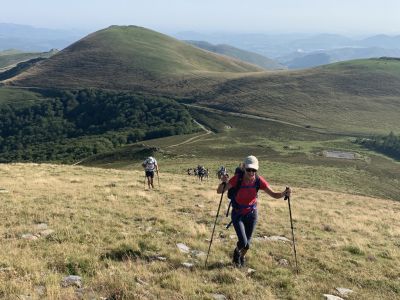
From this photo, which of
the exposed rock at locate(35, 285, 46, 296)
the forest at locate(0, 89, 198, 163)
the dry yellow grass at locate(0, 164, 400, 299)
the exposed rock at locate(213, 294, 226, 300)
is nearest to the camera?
the exposed rock at locate(35, 285, 46, 296)

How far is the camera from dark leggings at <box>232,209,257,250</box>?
10273 millimetres

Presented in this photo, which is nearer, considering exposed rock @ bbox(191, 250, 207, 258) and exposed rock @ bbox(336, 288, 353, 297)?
exposed rock @ bbox(336, 288, 353, 297)

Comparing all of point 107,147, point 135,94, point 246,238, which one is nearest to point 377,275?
point 246,238

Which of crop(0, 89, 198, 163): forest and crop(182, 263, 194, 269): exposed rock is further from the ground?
crop(182, 263, 194, 269): exposed rock

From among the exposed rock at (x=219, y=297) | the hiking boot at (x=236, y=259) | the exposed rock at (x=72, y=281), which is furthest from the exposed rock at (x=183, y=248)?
the exposed rock at (x=72, y=281)

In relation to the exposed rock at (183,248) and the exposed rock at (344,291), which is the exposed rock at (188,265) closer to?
the exposed rock at (183,248)

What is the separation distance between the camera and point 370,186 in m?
65.5

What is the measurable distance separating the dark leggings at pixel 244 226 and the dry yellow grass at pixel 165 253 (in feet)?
2.23

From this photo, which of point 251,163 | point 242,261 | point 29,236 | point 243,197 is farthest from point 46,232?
point 251,163

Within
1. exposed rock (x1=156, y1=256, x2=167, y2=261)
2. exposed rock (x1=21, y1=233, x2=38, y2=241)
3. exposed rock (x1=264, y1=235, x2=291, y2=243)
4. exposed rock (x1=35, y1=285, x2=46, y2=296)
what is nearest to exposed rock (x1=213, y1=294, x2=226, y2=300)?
exposed rock (x1=156, y1=256, x2=167, y2=261)

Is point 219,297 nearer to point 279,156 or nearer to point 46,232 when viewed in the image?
point 46,232

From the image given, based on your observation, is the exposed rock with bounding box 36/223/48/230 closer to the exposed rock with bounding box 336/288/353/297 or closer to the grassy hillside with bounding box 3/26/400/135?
the exposed rock with bounding box 336/288/353/297

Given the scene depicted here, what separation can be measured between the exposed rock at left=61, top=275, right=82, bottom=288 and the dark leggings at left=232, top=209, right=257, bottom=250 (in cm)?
386

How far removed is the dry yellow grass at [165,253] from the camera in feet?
28.8
